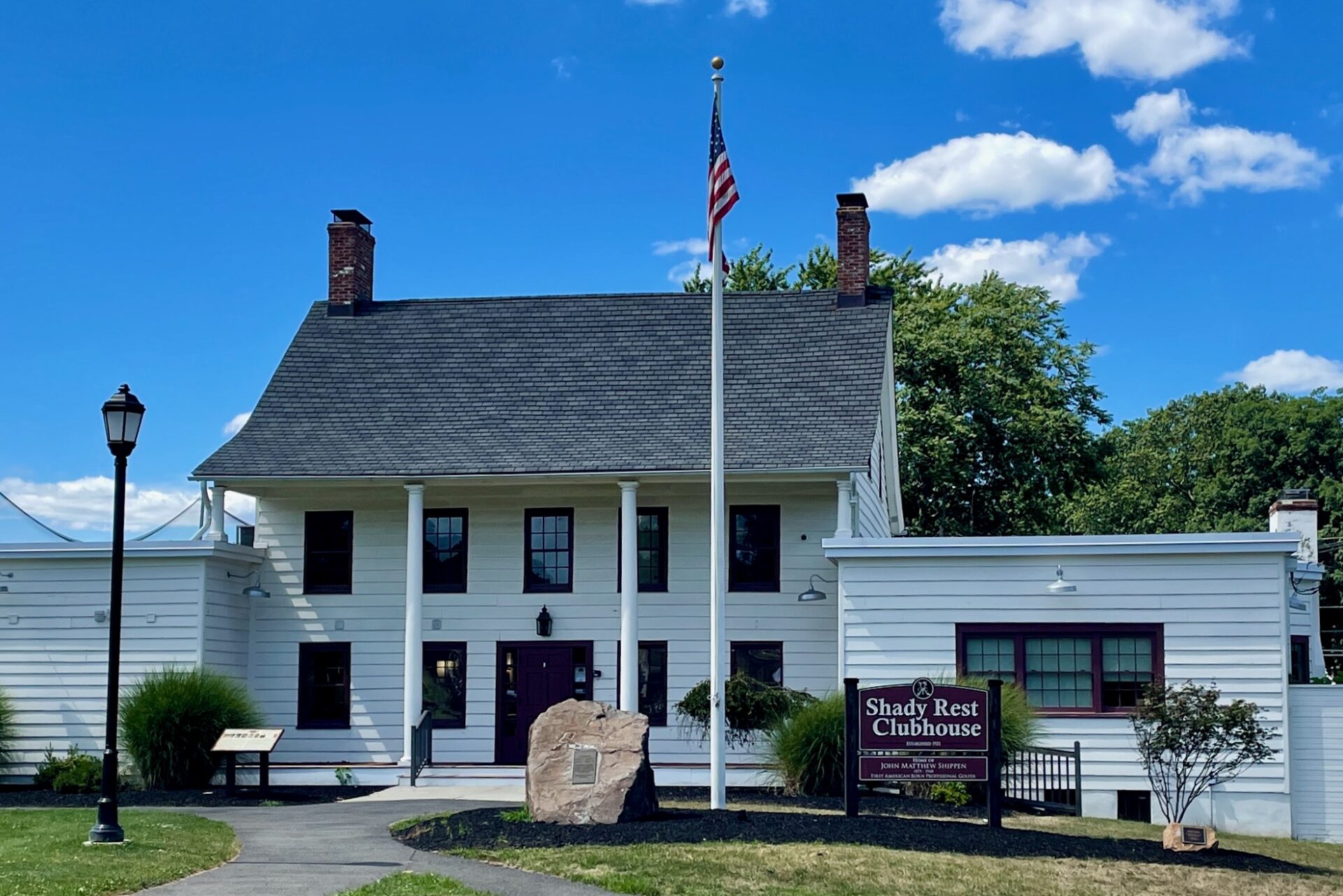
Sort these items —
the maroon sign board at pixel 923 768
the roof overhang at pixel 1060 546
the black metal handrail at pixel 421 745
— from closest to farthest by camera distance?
the maroon sign board at pixel 923 768 < the roof overhang at pixel 1060 546 < the black metal handrail at pixel 421 745

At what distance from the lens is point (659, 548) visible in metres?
26.0

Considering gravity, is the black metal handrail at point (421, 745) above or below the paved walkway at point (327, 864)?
above

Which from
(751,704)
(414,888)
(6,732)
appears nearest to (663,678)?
(751,704)

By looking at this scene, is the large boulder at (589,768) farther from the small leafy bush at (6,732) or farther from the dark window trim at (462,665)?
the small leafy bush at (6,732)

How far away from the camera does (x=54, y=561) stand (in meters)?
25.0

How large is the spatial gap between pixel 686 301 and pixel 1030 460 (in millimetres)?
14441

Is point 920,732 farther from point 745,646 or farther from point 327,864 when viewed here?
point 745,646

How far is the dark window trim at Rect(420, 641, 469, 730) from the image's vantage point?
26047mm

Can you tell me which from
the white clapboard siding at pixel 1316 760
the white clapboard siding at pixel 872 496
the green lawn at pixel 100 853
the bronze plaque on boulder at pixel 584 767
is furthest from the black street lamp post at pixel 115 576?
the white clapboard siding at pixel 1316 760

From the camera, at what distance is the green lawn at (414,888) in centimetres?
1211

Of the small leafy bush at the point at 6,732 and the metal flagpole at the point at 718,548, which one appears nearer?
the metal flagpole at the point at 718,548

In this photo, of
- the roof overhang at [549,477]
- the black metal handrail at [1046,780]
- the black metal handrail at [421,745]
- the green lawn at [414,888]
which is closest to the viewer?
the green lawn at [414,888]

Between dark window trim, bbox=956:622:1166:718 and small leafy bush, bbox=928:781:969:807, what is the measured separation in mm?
2825

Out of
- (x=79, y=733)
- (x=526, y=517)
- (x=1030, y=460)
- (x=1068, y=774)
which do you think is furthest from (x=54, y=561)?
(x=1030, y=460)
